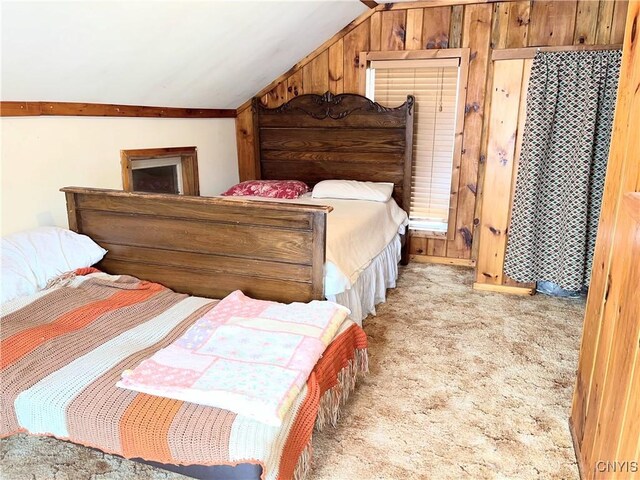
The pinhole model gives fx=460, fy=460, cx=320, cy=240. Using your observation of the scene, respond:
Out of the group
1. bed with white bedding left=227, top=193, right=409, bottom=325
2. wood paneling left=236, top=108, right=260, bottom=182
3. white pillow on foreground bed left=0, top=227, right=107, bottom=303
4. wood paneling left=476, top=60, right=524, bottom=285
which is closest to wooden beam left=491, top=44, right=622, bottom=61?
wood paneling left=476, top=60, right=524, bottom=285

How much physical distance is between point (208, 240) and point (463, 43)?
263cm

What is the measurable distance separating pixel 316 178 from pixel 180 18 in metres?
1.94

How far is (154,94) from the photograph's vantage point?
2949 millimetres

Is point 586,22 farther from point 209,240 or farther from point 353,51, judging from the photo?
point 209,240

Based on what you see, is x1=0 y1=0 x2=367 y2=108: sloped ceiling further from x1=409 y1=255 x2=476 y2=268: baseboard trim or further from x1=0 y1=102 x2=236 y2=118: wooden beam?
x1=409 y1=255 x2=476 y2=268: baseboard trim

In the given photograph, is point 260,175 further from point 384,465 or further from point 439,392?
point 384,465

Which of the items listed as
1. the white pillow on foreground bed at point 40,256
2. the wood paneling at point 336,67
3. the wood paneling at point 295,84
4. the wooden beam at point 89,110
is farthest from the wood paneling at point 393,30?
the white pillow on foreground bed at point 40,256

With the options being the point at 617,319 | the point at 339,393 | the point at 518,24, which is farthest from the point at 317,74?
the point at 617,319

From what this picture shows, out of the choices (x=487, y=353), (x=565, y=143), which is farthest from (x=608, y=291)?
(x=565, y=143)

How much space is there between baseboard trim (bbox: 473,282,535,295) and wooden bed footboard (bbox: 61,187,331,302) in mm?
1771

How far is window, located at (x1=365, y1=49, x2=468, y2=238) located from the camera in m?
3.71

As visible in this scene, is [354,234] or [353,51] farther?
[353,51]

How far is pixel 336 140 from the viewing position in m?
3.90

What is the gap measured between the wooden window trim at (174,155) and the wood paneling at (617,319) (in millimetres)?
2418
